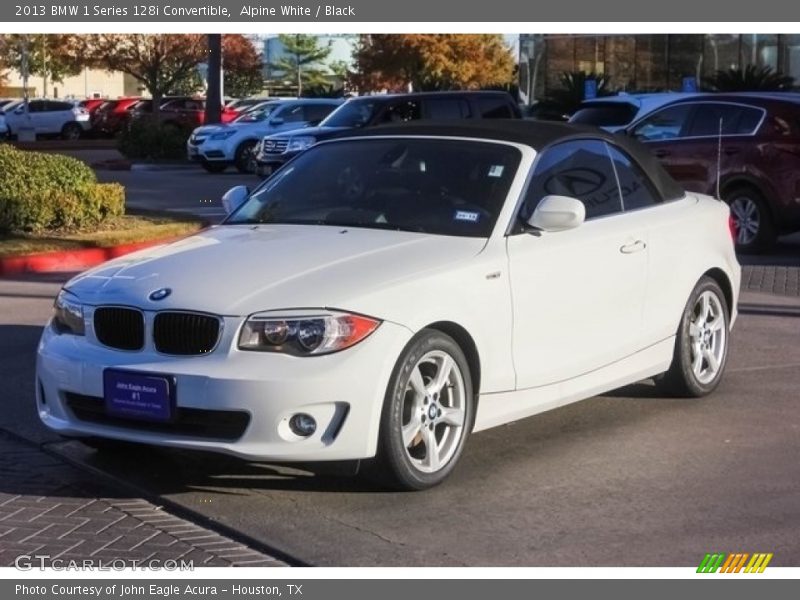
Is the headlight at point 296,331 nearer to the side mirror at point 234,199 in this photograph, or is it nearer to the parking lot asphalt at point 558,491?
the parking lot asphalt at point 558,491

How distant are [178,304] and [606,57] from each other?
33320mm

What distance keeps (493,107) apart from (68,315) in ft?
59.6

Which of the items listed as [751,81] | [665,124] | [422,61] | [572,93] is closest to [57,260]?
[665,124]

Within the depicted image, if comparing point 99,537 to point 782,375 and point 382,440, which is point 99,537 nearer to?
point 382,440

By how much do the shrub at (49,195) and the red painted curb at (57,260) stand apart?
1091 mm

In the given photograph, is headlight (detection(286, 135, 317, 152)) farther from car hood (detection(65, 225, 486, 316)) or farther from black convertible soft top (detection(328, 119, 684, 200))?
car hood (detection(65, 225, 486, 316))

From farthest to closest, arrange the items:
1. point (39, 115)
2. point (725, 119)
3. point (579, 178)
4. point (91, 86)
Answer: point (91, 86) < point (39, 115) < point (725, 119) < point (579, 178)

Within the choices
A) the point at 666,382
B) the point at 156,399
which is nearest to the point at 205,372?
the point at 156,399

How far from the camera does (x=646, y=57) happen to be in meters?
37.4

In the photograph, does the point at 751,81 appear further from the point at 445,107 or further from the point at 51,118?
the point at 51,118

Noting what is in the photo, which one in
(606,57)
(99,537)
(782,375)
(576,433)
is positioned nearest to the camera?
(99,537)

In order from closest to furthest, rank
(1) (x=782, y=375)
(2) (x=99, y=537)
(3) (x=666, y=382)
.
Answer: (2) (x=99, y=537) → (3) (x=666, y=382) → (1) (x=782, y=375)

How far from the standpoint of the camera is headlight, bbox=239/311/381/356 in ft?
19.5

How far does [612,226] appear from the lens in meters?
7.53
